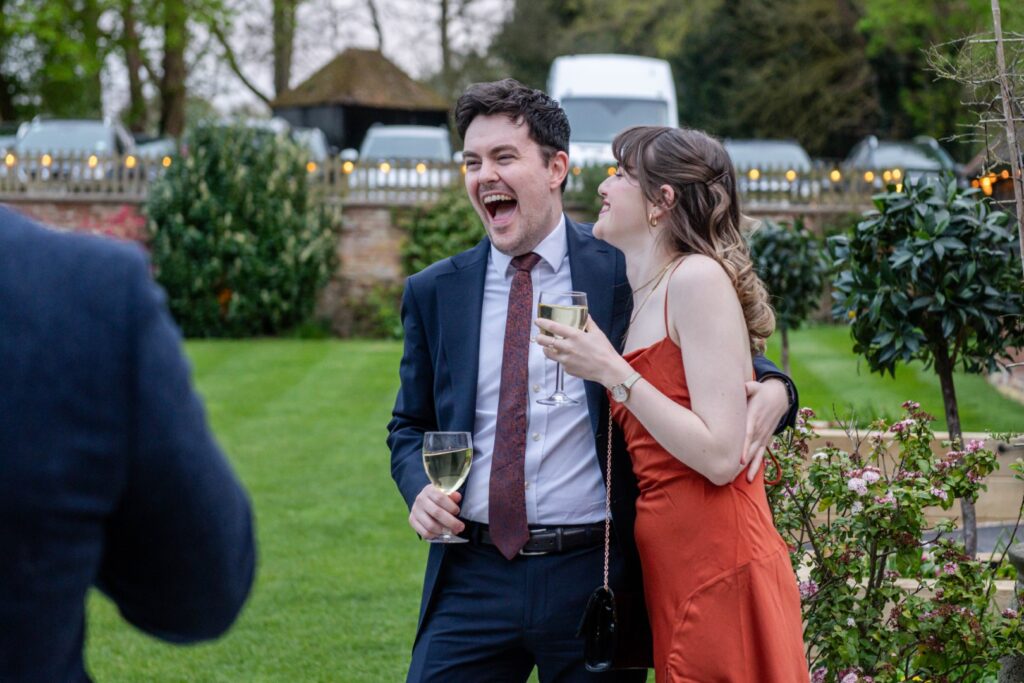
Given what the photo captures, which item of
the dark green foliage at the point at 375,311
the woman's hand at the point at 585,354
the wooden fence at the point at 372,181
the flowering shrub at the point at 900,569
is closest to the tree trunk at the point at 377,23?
the wooden fence at the point at 372,181

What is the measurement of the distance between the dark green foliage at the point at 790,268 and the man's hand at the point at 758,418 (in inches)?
254

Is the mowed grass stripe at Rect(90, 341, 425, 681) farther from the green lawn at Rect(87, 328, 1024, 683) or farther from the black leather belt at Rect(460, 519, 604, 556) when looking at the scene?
the black leather belt at Rect(460, 519, 604, 556)

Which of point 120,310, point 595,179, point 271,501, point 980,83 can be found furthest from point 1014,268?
point 595,179

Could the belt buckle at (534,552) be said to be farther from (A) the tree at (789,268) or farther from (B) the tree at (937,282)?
(A) the tree at (789,268)

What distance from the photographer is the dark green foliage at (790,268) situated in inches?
366

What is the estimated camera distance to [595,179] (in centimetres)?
1700

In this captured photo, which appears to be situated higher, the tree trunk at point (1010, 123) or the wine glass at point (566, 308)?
the tree trunk at point (1010, 123)

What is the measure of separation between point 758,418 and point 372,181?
53.4 feet

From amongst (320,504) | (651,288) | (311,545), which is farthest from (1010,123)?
(320,504)

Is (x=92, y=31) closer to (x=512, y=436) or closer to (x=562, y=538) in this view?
(x=512, y=436)

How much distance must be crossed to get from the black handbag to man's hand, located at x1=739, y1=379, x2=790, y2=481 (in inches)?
13.3

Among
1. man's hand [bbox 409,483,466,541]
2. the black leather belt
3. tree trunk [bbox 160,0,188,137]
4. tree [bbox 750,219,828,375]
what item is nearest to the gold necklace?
the black leather belt

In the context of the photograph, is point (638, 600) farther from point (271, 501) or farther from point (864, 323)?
point (271, 501)

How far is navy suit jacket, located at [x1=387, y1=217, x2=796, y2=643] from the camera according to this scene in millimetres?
3014
